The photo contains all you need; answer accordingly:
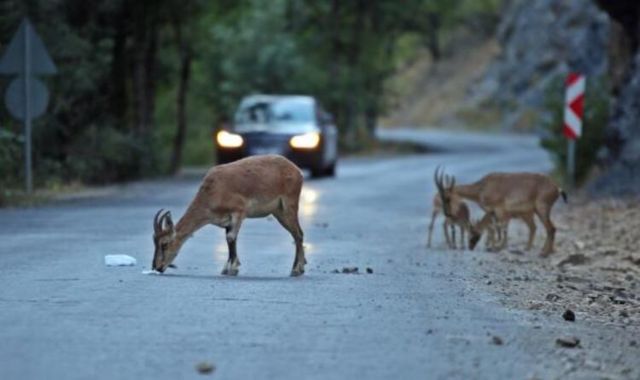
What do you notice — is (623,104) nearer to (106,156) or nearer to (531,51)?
(106,156)

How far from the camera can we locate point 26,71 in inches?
951

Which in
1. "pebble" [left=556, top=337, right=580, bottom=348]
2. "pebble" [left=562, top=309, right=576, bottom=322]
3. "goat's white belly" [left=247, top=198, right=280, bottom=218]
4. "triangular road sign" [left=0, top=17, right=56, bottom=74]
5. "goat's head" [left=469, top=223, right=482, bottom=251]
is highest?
"triangular road sign" [left=0, top=17, right=56, bottom=74]

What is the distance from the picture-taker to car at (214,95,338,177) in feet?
106

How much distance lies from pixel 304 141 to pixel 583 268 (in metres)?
17.1

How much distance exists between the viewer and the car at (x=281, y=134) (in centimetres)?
3244

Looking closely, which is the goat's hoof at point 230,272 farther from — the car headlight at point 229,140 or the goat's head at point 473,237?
the car headlight at point 229,140

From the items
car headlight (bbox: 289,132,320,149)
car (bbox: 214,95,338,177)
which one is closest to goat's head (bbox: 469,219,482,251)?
car (bbox: 214,95,338,177)

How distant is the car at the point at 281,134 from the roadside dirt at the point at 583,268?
8.88 m

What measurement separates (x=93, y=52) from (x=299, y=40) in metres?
27.3

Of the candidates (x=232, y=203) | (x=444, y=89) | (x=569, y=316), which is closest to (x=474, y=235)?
(x=232, y=203)

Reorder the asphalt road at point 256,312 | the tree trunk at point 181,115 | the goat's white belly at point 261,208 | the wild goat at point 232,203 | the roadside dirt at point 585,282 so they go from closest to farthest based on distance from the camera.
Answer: the asphalt road at point 256,312 → the roadside dirt at point 585,282 → the wild goat at point 232,203 → the goat's white belly at point 261,208 → the tree trunk at point 181,115

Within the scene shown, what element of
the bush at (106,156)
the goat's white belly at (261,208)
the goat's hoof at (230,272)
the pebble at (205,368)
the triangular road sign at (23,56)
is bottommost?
the bush at (106,156)

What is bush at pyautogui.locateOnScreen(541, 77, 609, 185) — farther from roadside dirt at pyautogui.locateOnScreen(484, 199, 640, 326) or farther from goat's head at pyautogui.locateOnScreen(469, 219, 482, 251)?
goat's head at pyautogui.locateOnScreen(469, 219, 482, 251)

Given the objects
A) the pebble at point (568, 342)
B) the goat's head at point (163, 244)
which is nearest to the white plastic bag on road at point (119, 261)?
the goat's head at point (163, 244)
